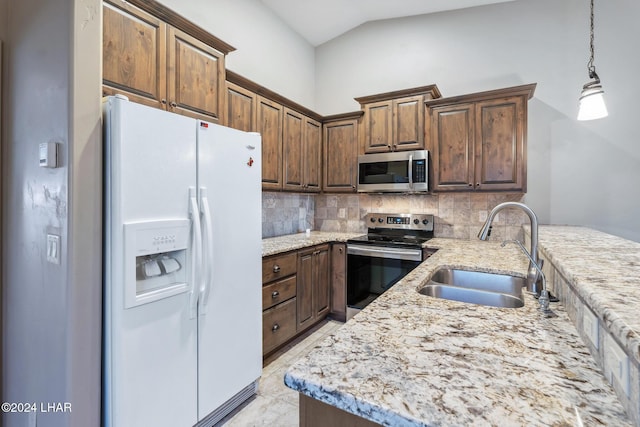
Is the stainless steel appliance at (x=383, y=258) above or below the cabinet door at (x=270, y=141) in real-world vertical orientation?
below

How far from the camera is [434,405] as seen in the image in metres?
0.57

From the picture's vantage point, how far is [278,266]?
2.53m

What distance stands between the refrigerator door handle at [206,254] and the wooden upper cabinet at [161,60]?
702 mm

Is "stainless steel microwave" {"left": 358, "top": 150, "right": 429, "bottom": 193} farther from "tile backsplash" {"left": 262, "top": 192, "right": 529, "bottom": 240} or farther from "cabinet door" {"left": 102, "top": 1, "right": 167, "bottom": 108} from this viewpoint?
"cabinet door" {"left": 102, "top": 1, "right": 167, "bottom": 108}

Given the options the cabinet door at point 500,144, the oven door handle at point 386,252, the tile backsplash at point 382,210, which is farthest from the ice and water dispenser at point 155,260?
the cabinet door at point 500,144

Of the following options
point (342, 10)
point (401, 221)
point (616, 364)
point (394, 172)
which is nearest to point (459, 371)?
point (616, 364)

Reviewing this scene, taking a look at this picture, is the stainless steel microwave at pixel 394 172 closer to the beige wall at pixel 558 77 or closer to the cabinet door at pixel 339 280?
the cabinet door at pixel 339 280

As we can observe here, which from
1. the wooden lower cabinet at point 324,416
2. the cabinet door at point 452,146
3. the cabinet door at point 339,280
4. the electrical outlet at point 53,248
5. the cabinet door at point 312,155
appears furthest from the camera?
the cabinet door at point 312,155

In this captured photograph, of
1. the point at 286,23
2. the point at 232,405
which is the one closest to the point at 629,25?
the point at 286,23

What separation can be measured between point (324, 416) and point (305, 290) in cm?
223

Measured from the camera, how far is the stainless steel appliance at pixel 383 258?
289cm

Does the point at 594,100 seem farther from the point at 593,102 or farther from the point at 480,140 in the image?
the point at 480,140

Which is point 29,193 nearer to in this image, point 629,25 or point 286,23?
Result: point 286,23

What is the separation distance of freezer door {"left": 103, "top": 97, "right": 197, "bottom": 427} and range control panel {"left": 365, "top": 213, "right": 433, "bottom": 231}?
2.44 meters
